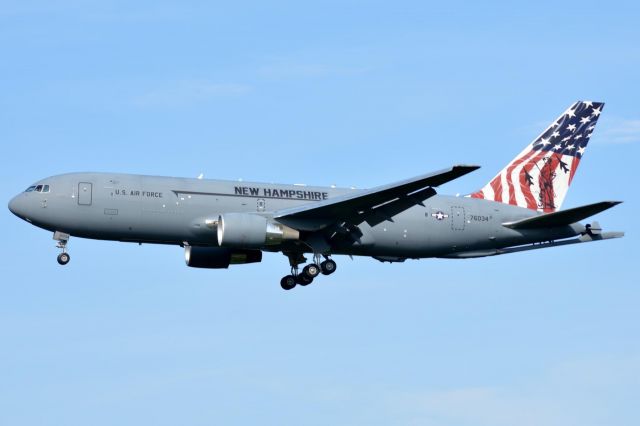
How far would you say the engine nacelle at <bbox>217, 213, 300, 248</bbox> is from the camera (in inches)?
2110

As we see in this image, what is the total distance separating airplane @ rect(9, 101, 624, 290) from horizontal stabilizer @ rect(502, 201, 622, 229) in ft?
0.16

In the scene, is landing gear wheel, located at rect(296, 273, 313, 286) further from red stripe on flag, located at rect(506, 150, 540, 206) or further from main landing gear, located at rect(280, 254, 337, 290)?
red stripe on flag, located at rect(506, 150, 540, 206)

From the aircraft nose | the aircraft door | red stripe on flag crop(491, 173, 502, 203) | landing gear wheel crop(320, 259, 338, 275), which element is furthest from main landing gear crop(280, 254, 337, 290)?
the aircraft nose

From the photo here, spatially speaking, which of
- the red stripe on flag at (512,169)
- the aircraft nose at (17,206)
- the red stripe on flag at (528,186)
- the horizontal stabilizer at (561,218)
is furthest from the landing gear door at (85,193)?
the red stripe on flag at (528,186)

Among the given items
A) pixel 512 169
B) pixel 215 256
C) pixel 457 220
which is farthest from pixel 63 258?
pixel 512 169

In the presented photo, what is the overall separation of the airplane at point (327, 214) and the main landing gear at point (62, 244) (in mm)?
42

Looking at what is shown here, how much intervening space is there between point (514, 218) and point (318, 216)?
33.7 ft

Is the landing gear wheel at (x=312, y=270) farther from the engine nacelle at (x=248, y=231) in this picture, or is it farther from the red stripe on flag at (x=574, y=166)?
the red stripe on flag at (x=574, y=166)

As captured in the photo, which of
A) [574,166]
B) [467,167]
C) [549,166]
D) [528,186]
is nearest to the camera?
[467,167]

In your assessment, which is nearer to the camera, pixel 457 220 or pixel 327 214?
pixel 327 214

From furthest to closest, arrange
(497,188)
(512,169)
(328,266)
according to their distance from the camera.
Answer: (512,169)
(497,188)
(328,266)

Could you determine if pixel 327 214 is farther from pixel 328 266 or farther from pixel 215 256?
pixel 215 256

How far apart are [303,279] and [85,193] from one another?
10880 millimetres

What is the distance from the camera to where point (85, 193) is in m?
54.4
